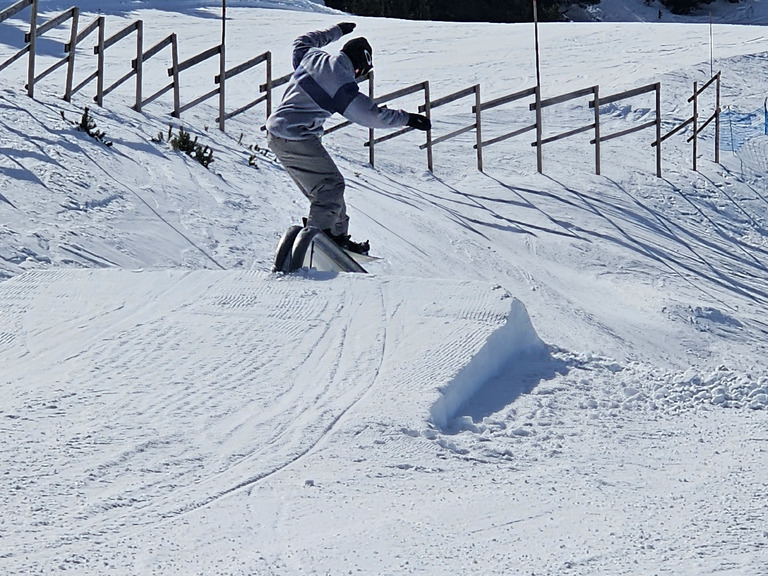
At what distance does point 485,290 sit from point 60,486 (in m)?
2.66

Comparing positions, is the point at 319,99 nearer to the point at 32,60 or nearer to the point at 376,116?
the point at 376,116

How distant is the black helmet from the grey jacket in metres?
0.05

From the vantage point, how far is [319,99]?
261 inches

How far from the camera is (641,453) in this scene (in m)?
4.38

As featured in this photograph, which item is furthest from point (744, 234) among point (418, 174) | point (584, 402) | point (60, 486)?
point (60, 486)

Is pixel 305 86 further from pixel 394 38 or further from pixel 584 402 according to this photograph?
pixel 394 38

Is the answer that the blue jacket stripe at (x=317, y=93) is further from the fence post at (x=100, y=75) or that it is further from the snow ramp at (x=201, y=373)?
the fence post at (x=100, y=75)

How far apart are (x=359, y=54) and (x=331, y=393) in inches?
101

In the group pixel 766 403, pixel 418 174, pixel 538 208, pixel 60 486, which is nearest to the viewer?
pixel 60 486

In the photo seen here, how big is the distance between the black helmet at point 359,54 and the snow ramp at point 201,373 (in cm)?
127

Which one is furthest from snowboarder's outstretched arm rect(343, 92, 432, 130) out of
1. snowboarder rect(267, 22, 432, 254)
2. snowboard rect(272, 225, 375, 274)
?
snowboard rect(272, 225, 375, 274)

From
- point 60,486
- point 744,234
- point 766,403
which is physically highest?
point 60,486

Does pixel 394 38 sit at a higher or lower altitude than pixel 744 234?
higher

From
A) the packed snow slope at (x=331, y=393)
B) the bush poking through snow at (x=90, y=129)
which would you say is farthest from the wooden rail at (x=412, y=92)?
the bush poking through snow at (x=90, y=129)
